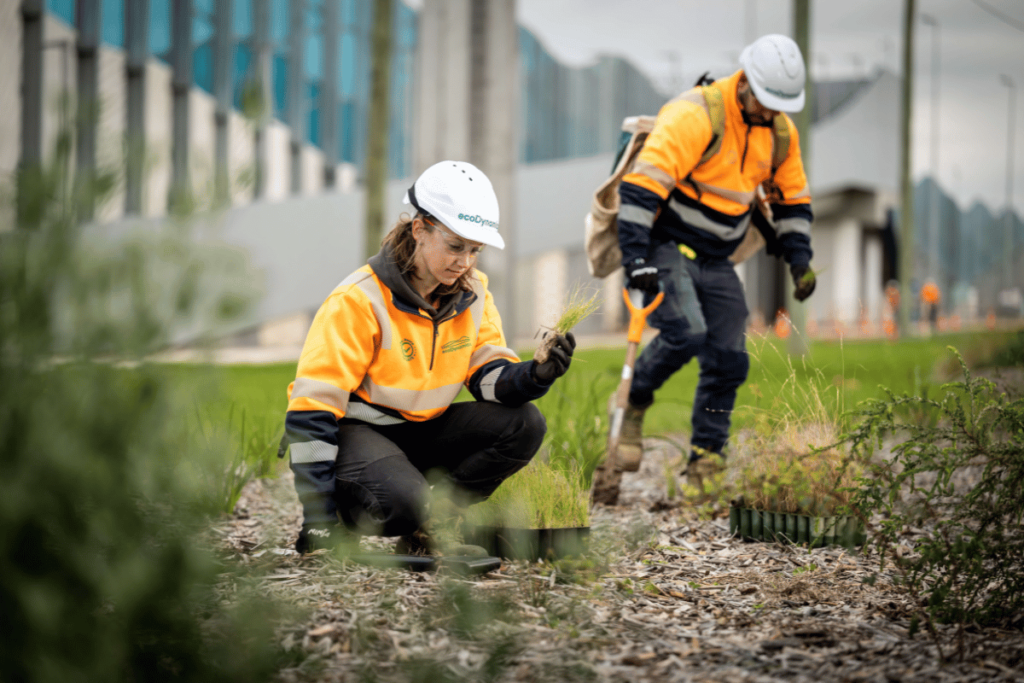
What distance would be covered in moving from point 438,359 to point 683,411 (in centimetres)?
462

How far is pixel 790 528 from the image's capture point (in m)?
3.44

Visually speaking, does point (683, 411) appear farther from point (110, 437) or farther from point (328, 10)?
point (328, 10)

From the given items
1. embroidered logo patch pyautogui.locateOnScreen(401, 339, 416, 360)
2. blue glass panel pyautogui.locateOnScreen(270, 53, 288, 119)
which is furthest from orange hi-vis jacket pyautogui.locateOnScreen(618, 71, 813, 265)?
blue glass panel pyautogui.locateOnScreen(270, 53, 288, 119)

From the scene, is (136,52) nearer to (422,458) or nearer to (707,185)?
(707,185)

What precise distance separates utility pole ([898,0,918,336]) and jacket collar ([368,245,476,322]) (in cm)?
1814

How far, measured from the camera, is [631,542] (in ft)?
10.9

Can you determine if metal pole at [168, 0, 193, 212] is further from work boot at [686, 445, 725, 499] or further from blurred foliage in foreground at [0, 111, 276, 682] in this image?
blurred foliage in foreground at [0, 111, 276, 682]

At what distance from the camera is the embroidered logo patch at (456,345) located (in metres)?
3.16

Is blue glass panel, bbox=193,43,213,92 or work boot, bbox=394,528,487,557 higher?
blue glass panel, bbox=193,43,213,92

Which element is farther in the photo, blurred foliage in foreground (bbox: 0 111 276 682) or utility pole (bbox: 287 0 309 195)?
utility pole (bbox: 287 0 309 195)

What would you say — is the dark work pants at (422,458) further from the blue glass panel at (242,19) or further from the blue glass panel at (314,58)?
the blue glass panel at (314,58)

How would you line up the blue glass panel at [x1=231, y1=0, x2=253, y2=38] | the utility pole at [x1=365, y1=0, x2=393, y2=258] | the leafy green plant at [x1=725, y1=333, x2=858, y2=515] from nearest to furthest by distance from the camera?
the leafy green plant at [x1=725, y1=333, x2=858, y2=515], the utility pole at [x1=365, y1=0, x2=393, y2=258], the blue glass panel at [x1=231, y1=0, x2=253, y2=38]

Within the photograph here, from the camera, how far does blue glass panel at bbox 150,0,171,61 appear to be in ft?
59.3

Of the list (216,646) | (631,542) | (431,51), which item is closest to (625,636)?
(631,542)
